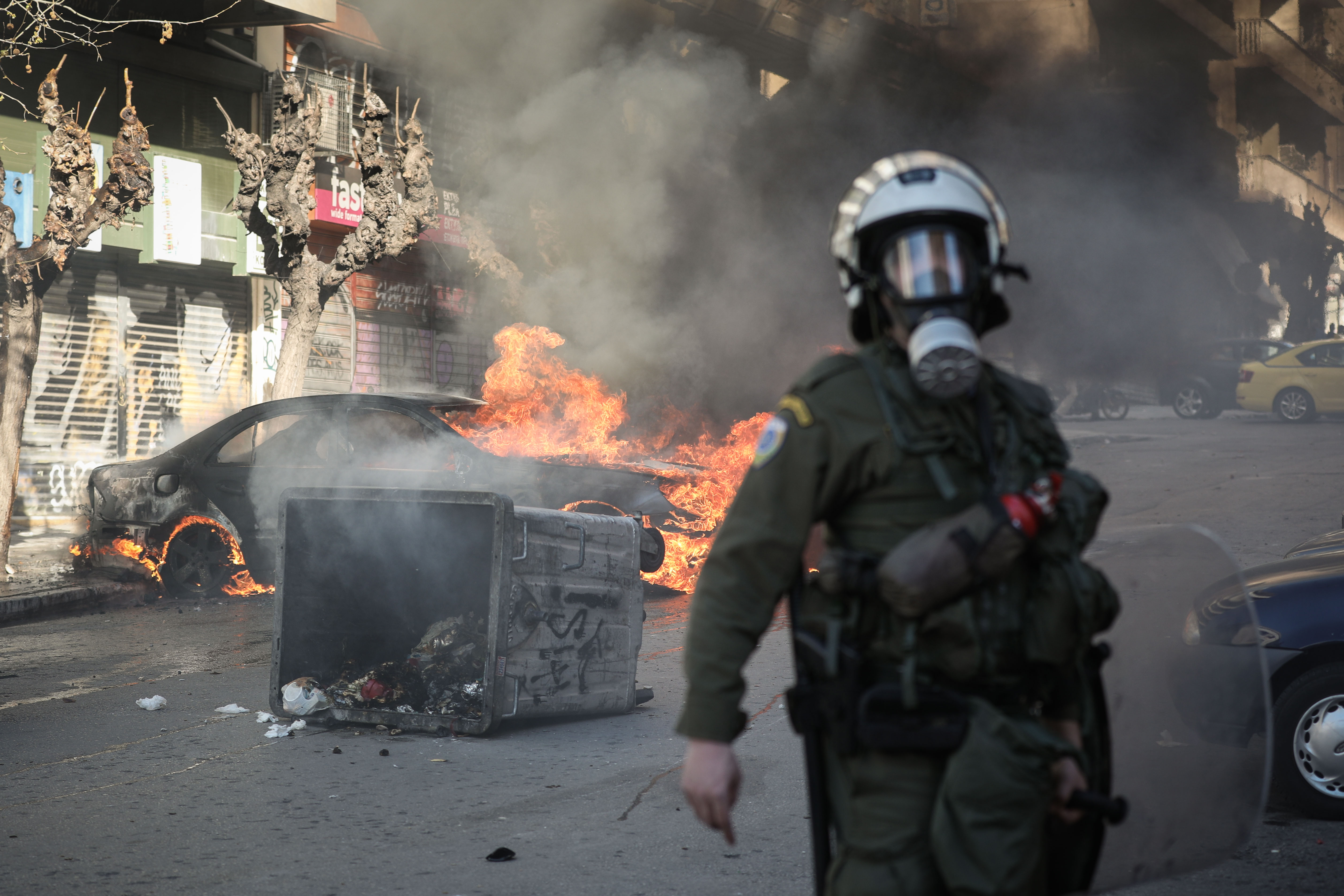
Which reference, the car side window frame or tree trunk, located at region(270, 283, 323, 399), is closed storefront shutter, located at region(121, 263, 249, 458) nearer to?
tree trunk, located at region(270, 283, 323, 399)

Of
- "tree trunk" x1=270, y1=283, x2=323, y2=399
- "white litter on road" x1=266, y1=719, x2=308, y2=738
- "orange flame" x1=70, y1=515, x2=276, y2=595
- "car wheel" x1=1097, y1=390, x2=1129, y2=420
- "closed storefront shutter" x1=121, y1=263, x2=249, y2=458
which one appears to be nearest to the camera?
"white litter on road" x1=266, y1=719, x2=308, y2=738

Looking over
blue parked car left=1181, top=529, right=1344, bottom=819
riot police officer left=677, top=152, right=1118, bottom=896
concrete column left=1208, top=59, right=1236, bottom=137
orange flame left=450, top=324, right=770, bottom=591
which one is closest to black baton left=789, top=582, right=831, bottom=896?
riot police officer left=677, top=152, right=1118, bottom=896

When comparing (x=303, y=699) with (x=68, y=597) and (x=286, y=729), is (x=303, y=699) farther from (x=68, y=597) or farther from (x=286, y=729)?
(x=68, y=597)

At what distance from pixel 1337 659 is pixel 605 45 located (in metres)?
13.3

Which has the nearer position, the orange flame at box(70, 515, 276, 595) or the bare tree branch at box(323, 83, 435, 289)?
the orange flame at box(70, 515, 276, 595)

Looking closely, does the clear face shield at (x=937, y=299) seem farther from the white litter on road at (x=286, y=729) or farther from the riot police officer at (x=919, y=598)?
the white litter on road at (x=286, y=729)

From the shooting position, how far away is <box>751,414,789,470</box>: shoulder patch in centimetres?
174

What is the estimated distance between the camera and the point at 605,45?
15.5 m

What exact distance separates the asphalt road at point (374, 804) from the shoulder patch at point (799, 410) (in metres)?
1.93

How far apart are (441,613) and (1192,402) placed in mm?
19089

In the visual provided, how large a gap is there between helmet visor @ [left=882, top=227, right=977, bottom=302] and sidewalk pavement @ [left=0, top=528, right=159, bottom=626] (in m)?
8.46

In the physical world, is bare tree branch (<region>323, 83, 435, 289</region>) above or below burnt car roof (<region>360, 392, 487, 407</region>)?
above

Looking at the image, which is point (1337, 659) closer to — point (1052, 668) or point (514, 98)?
point (1052, 668)

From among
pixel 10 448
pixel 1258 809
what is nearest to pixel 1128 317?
pixel 10 448
